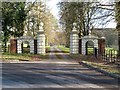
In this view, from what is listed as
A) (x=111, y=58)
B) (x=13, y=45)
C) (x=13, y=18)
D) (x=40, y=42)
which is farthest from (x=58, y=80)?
Result: (x=13, y=18)

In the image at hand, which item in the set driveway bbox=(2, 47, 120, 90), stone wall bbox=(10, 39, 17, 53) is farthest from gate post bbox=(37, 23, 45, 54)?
driveway bbox=(2, 47, 120, 90)

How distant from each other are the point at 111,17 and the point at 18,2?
67.4 ft

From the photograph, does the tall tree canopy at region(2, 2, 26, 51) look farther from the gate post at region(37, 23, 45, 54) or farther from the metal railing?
the metal railing

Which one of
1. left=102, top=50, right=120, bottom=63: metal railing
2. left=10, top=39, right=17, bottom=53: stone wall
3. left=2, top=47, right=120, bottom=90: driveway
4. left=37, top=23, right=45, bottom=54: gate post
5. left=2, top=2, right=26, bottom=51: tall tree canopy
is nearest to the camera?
left=2, top=47, right=120, bottom=90: driveway

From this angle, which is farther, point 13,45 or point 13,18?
point 13,18

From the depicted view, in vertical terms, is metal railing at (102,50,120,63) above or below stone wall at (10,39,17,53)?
below

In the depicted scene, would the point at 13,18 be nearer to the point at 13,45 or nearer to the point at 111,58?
the point at 13,45

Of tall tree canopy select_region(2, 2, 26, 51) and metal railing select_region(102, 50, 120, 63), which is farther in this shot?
tall tree canopy select_region(2, 2, 26, 51)

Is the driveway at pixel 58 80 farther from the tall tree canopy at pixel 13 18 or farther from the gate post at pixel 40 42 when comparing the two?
the tall tree canopy at pixel 13 18

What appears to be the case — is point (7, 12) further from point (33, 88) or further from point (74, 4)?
point (33, 88)

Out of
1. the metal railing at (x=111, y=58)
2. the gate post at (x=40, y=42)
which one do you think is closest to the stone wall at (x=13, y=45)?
the gate post at (x=40, y=42)

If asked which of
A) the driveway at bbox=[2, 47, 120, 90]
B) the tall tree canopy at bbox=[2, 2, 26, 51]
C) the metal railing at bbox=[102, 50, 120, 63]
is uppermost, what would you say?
the tall tree canopy at bbox=[2, 2, 26, 51]

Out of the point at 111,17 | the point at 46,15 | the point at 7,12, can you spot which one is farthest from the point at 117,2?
the point at 46,15

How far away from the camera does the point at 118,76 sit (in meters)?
15.1
